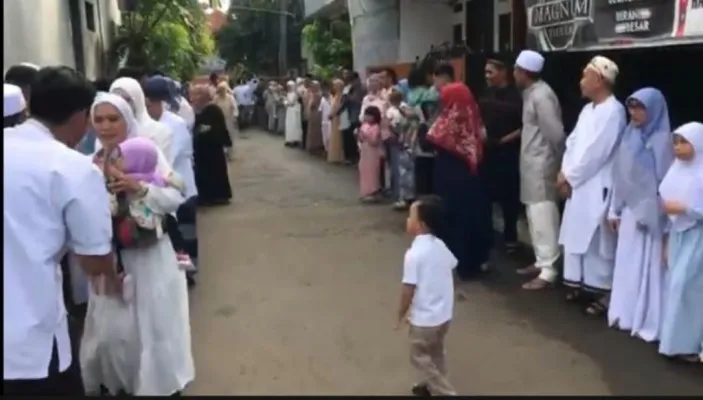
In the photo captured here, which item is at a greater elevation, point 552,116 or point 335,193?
point 552,116

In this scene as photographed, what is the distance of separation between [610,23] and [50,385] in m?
5.55

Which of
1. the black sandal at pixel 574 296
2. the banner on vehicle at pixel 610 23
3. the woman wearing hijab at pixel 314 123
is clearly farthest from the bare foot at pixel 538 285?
the woman wearing hijab at pixel 314 123

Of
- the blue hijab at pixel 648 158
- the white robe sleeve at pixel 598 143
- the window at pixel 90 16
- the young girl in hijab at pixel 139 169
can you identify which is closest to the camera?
the young girl in hijab at pixel 139 169

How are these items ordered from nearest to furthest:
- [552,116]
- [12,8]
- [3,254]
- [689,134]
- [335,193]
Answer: [3,254] < [689,134] < [552,116] < [12,8] < [335,193]

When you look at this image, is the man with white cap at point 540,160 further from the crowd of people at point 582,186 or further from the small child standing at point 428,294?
the small child standing at point 428,294

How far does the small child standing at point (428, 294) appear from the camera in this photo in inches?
187

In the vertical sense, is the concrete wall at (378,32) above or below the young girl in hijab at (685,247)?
above

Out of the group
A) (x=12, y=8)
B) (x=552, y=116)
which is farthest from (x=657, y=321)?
(x=12, y=8)

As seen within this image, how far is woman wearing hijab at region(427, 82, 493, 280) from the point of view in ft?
24.3

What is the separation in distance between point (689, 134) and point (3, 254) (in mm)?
3973

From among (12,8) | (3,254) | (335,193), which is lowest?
(335,193)

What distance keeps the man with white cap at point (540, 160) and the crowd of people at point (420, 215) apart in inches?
0.5

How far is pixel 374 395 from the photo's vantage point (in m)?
5.17

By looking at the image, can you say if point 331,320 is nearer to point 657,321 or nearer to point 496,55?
point 657,321
